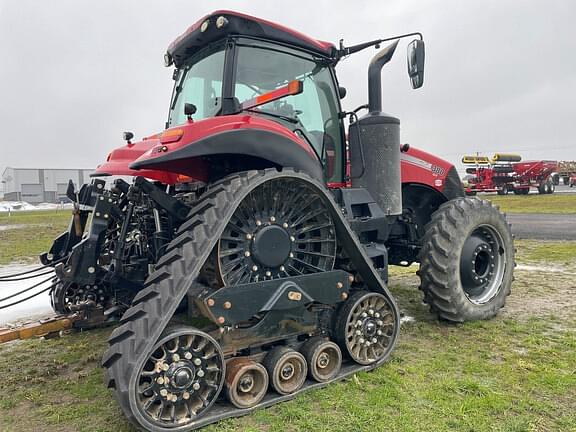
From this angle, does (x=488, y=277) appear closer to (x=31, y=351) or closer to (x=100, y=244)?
(x=100, y=244)

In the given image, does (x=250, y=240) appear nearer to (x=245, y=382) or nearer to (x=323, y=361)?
(x=245, y=382)

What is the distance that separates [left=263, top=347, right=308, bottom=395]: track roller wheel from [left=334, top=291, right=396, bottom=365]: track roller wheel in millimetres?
487

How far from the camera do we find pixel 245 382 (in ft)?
10.4

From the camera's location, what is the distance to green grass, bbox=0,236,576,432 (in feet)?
9.78

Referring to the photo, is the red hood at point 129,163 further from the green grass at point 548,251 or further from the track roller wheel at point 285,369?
the green grass at point 548,251

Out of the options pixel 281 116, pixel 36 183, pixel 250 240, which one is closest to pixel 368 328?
pixel 250 240

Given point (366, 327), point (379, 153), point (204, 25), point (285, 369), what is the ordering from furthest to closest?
point (379, 153), point (366, 327), point (204, 25), point (285, 369)

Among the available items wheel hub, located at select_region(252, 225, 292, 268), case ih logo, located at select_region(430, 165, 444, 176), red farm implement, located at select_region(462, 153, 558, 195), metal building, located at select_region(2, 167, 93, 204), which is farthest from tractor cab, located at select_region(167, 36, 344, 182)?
metal building, located at select_region(2, 167, 93, 204)

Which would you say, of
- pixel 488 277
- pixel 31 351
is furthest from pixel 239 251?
pixel 488 277

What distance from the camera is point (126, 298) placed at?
472cm

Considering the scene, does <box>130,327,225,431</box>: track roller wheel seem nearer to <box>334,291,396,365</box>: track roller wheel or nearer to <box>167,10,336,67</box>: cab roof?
<box>334,291,396,365</box>: track roller wheel

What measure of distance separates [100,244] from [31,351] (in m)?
1.46

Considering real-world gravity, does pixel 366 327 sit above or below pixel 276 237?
below

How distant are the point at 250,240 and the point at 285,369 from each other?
100 centimetres
